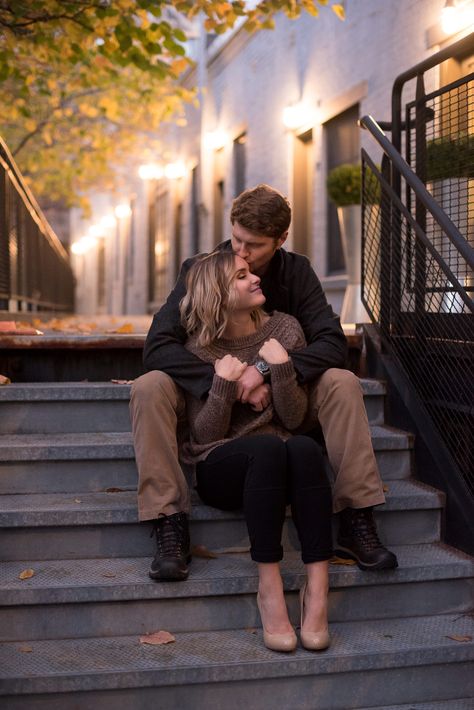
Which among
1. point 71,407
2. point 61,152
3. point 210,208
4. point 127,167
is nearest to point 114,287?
point 127,167

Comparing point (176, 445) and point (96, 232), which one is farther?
point (96, 232)

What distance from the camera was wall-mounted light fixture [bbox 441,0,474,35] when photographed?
677cm

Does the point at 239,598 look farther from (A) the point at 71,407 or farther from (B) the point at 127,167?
(B) the point at 127,167

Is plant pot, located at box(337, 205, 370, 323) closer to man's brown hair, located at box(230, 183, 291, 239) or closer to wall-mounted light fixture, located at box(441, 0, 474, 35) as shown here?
wall-mounted light fixture, located at box(441, 0, 474, 35)

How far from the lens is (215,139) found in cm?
1534

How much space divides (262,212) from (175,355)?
63 centimetres

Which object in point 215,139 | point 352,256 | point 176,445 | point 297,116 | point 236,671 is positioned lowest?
point 236,671

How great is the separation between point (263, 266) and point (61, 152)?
15.3 m

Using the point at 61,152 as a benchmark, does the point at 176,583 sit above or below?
below

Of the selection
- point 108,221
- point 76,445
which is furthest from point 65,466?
point 108,221

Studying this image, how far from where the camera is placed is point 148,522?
329 centimetres

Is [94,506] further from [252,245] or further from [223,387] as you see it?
[252,245]

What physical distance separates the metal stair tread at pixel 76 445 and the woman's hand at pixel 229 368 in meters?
0.68

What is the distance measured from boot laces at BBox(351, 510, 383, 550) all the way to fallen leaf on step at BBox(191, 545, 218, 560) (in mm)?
527
